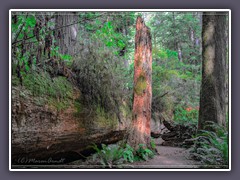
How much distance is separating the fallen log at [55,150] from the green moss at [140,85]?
1.43 m

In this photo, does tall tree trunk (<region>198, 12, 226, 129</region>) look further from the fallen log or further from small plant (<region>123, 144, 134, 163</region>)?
the fallen log

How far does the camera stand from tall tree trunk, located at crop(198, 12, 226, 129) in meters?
5.17

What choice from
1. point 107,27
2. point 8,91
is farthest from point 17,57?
point 107,27

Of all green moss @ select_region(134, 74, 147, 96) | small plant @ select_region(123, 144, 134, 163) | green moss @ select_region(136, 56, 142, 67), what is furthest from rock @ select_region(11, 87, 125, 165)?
green moss @ select_region(136, 56, 142, 67)

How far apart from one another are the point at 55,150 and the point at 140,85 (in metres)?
2.60

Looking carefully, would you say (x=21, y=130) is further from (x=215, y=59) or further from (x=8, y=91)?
(x=215, y=59)

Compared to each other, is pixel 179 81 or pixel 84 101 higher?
pixel 179 81

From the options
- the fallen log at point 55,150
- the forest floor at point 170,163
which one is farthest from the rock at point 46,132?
the forest floor at point 170,163

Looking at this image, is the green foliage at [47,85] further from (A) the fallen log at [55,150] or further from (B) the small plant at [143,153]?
(B) the small plant at [143,153]

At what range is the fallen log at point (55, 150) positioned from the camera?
10.9 feet

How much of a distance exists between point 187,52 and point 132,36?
6.30 ft

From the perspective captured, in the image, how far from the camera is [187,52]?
24.5ft

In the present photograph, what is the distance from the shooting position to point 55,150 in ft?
12.2

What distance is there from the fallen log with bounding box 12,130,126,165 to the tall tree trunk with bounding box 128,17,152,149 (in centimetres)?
102
